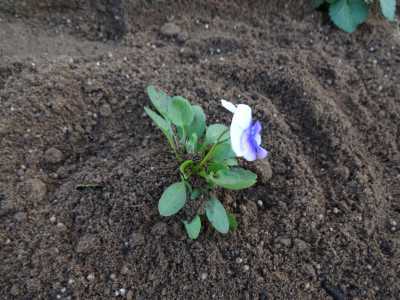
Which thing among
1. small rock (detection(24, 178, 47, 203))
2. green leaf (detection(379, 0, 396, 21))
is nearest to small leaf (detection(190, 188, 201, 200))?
small rock (detection(24, 178, 47, 203))

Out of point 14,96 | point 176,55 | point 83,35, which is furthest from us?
point 83,35

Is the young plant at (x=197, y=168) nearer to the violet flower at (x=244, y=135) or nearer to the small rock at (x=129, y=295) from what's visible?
the violet flower at (x=244, y=135)

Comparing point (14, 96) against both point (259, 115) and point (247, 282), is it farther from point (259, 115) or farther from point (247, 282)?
point (247, 282)

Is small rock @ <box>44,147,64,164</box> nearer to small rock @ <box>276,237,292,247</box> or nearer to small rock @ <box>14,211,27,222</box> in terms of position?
small rock @ <box>14,211,27,222</box>

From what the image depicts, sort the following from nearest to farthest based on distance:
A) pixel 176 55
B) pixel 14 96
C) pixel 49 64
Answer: pixel 14 96 → pixel 49 64 → pixel 176 55

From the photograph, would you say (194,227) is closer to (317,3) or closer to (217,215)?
(217,215)

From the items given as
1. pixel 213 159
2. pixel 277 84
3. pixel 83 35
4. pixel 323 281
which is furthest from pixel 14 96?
pixel 323 281

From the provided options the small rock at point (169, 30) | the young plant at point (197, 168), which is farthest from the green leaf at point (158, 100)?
the small rock at point (169, 30)
